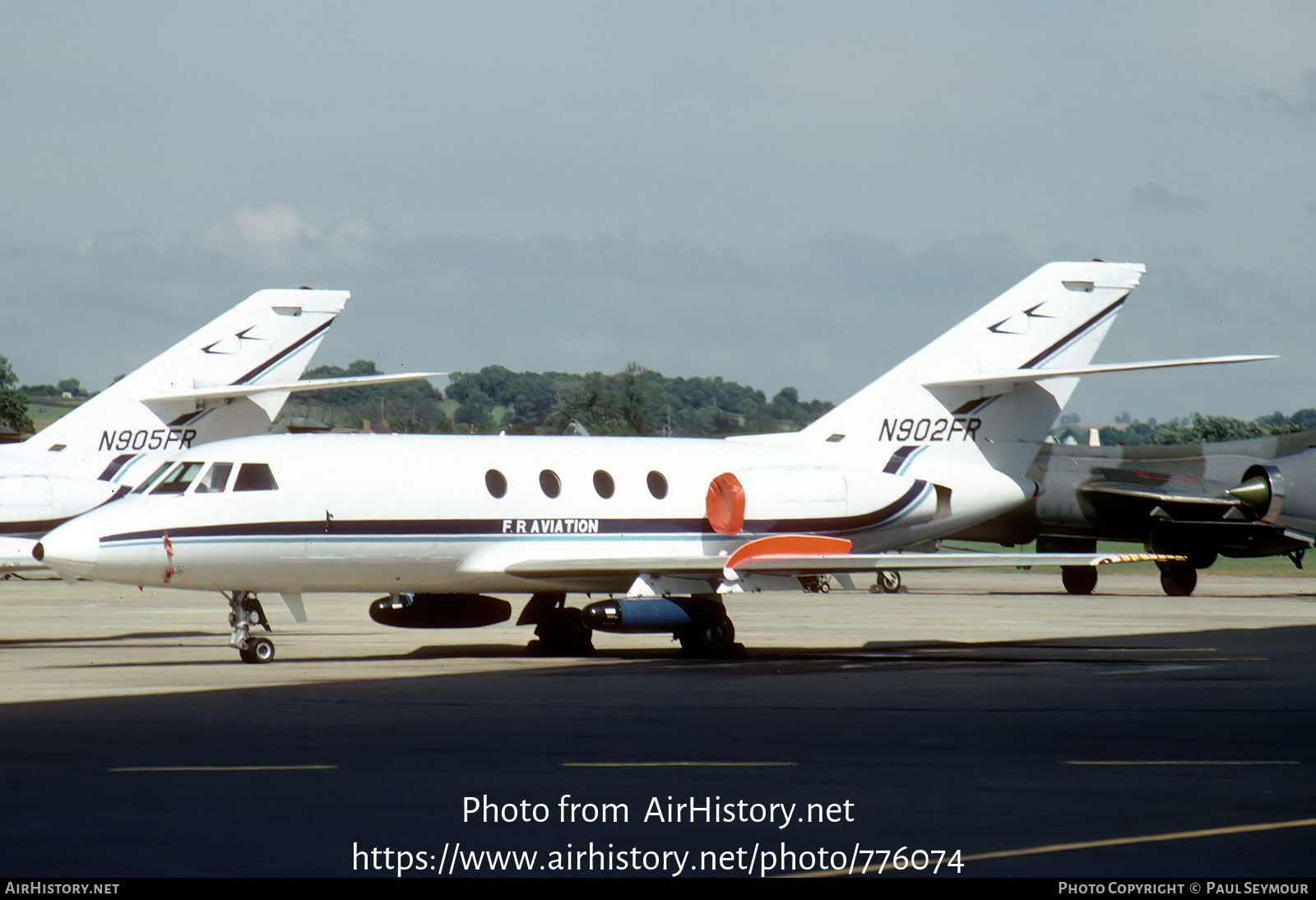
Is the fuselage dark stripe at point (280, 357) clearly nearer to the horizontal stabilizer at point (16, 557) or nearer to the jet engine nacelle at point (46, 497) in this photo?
the jet engine nacelle at point (46, 497)

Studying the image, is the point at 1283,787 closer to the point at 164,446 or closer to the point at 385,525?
the point at 385,525

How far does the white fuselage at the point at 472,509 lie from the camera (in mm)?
19594

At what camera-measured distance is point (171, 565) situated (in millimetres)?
19328

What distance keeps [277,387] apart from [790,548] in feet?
32.7

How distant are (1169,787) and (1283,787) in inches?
28.8

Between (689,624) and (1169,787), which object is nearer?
(1169,787)

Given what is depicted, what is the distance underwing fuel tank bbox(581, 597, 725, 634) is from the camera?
19953mm

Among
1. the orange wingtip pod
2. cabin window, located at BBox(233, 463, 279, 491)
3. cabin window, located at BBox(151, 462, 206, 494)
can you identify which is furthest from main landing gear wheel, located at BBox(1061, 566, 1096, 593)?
cabin window, located at BBox(151, 462, 206, 494)

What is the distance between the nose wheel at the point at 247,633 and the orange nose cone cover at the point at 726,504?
639 centimetres

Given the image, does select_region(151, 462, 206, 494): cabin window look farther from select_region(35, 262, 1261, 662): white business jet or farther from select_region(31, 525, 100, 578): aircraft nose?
select_region(31, 525, 100, 578): aircraft nose

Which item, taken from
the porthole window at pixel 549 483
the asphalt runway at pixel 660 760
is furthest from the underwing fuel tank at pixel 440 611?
the porthole window at pixel 549 483

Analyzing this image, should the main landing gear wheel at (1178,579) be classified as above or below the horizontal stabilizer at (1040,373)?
below
